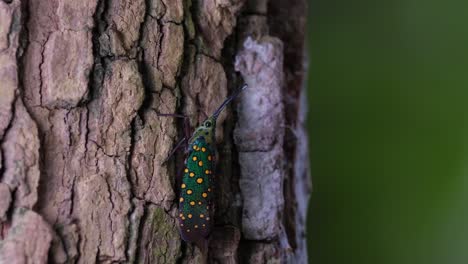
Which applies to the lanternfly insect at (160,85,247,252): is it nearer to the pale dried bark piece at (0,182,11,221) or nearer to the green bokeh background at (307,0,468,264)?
the pale dried bark piece at (0,182,11,221)

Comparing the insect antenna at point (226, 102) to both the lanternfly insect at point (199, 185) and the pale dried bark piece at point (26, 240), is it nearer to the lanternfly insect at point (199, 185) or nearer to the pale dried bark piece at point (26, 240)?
the lanternfly insect at point (199, 185)

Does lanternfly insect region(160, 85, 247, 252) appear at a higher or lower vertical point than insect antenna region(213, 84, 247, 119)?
lower

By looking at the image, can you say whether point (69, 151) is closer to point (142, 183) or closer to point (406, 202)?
point (142, 183)

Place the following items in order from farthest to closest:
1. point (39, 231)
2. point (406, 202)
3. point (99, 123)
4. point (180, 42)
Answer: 1. point (406, 202)
2. point (180, 42)
3. point (99, 123)
4. point (39, 231)

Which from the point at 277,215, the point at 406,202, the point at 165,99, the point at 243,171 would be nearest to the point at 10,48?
the point at 165,99

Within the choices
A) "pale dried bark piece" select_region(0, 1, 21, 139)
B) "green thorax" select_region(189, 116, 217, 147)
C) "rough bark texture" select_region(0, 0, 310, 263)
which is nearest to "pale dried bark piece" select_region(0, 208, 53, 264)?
"rough bark texture" select_region(0, 0, 310, 263)

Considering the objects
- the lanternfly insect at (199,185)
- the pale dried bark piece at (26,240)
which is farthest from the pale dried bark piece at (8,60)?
the lanternfly insect at (199,185)
